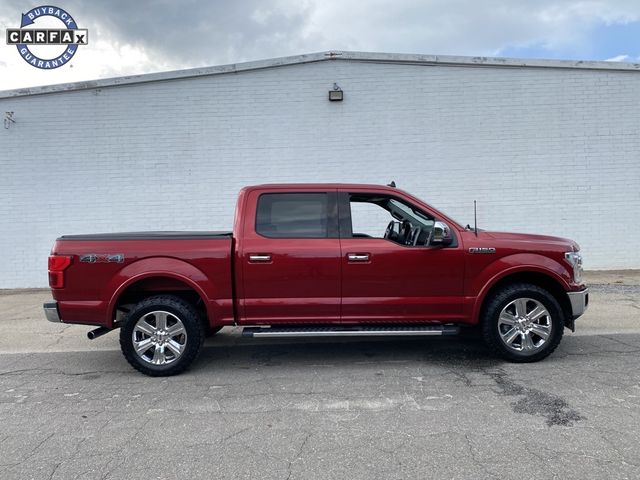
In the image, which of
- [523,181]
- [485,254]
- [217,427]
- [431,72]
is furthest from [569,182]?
[217,427]

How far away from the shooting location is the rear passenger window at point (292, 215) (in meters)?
5.23

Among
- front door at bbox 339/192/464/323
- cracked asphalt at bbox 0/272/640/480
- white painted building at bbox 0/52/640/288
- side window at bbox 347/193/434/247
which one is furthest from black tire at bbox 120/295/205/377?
white painted building at bbox 0/52/640/288

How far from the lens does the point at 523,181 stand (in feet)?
36.1

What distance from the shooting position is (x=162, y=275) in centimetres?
500

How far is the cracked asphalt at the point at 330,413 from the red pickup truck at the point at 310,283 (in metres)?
0.44

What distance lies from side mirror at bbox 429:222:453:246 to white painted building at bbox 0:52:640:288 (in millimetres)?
5953

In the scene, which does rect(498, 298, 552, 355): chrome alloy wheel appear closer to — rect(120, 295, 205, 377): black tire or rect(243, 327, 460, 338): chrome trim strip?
rect(243, 327, 460, 338): chrome trim strip

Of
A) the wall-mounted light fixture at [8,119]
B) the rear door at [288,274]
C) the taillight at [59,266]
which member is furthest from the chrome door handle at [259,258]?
the wall-mounted light fixture at [8,119]

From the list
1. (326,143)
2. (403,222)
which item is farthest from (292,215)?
(326,143)

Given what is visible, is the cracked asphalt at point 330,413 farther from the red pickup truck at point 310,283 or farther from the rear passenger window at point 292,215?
the rear passenger window at point 292,215

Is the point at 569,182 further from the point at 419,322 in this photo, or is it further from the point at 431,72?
the point at 419,322

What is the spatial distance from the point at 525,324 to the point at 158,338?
3.83 meters

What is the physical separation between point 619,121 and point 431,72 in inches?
171

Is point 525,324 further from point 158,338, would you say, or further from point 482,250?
point 158,338
